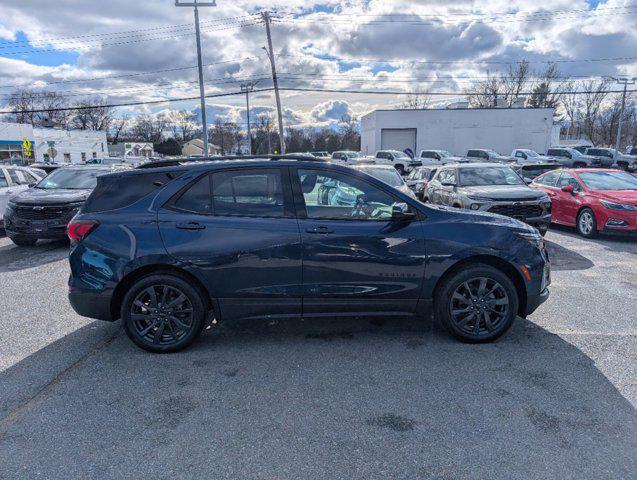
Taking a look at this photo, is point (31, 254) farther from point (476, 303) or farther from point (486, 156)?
point (486, 156)

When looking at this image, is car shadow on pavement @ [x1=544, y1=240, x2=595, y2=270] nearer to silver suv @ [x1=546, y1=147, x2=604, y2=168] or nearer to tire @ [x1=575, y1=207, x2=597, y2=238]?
tire @ [x1=575, y1=207, x2=597, y2=238]

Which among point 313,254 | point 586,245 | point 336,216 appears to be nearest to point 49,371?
point 313,254

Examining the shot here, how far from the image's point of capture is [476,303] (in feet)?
14.0

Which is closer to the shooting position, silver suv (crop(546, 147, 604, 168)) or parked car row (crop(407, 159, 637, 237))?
parked car row (crop(407, 159, 637, 237))

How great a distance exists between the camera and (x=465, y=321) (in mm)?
4316

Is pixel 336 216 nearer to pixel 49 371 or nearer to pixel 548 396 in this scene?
pixel 548 396

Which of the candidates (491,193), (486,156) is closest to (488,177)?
(491,193)

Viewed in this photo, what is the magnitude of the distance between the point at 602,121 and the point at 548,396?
87.2 m

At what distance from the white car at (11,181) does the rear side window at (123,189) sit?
8595 millimetres

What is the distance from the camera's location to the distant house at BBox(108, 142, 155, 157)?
237 feet

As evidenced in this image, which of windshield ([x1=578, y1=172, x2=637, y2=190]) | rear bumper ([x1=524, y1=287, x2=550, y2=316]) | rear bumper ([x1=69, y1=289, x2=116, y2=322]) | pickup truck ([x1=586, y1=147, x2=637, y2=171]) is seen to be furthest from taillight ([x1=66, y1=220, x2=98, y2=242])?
pickup truck ([x1=586, y1=147, x2=637, y2=171])

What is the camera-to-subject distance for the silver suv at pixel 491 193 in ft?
29.3

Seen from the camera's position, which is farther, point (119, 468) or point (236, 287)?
point (236, 287)

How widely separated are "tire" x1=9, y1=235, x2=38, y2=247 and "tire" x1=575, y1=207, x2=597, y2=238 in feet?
39.1
